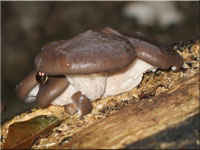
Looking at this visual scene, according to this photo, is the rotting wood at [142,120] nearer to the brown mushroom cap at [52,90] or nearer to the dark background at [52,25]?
the brown mushroom cap at [52,90]

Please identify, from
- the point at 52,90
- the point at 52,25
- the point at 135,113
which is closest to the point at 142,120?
the point at 135,113

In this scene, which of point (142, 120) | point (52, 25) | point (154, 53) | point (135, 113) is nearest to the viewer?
point (142, 120)

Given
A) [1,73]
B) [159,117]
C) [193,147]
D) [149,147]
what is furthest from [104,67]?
[1,73]

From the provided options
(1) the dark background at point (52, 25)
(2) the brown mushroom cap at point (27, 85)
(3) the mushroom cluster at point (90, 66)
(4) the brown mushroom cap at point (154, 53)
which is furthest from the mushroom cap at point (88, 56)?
(1) the dark background at point (52, 25)

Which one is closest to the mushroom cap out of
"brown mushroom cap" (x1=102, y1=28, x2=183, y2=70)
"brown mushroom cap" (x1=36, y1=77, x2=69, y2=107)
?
"brown mushroom cap" (x1=102, y1=28, x2=183, y2=70)

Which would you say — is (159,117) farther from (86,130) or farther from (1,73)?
(1,73)

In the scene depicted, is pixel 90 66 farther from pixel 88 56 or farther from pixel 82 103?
pixel 82 103
